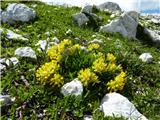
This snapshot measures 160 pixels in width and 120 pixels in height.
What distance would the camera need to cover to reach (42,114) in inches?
329

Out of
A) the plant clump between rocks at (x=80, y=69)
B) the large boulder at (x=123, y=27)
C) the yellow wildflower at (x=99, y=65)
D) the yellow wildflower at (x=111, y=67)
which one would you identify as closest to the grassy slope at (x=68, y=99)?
the plant clump between rocks at (x=80, y=69)

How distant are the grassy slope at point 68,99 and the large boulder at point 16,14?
199 millimetres

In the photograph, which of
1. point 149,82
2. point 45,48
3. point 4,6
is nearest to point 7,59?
point 45,48

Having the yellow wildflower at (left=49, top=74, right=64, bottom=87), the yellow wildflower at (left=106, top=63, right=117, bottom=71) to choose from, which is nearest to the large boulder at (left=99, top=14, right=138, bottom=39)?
the yellow wildflower at (left=106, top=63, right=117, bottom=71)

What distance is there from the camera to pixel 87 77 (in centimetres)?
906

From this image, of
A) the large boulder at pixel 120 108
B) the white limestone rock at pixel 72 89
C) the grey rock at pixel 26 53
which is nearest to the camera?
the large boulder at pixel 120 108

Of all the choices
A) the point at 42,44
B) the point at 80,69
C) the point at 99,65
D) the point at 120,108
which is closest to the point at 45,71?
the point at 80,69

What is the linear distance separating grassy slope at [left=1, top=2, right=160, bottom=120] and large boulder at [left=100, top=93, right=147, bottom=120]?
0.60ft

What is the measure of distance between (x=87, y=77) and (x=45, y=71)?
785 mm

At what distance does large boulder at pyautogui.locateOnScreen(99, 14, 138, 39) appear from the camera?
51.5 ft

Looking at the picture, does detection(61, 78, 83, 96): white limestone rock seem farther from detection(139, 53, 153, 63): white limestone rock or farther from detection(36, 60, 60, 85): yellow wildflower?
detection(139, 53, 153, 63): white limestone rock

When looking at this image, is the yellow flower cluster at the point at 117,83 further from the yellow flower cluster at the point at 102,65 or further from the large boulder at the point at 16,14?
the large boulder at the point at 16,14

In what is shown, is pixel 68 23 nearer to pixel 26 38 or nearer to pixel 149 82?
pixel 26 38

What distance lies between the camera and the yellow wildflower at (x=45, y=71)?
8.90m
